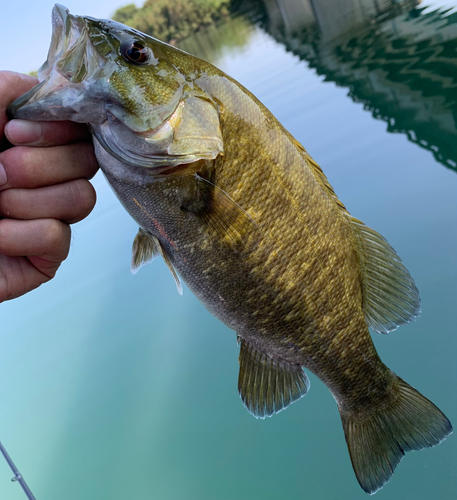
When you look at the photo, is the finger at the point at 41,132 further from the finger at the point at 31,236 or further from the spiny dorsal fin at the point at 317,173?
the spiny dorsal fin at the point at 317,173

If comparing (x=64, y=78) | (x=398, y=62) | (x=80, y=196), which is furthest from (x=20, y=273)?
(x=398, y=62)

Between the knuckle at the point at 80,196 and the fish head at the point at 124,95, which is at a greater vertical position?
the fish head at the point at 124,95

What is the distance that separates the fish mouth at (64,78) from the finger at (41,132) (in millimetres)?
34

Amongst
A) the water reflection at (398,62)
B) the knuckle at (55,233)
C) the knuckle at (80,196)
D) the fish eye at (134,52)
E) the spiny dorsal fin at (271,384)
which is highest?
the fish eye at (134,52)

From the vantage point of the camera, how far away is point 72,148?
4.47 feet

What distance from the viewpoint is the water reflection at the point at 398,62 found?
19.1ft

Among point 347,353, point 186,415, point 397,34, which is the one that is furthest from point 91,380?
point 397,34

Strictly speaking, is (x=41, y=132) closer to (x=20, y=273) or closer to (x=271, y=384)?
(x=20, y=273)

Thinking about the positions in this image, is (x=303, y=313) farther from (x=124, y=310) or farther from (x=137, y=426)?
(x=124, y=310)

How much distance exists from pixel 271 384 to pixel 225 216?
0.77 meters

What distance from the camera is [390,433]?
1.74 meters

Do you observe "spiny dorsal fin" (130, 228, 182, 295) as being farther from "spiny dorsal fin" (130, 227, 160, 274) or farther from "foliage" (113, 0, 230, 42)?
"foliage" (113, 0, 230, 42)

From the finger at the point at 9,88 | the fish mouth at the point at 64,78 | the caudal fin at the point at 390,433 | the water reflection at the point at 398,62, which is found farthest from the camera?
the water reflection at the point at 398,62

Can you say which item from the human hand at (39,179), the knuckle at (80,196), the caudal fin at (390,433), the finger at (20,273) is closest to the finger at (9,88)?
the human hand at (39,179)
